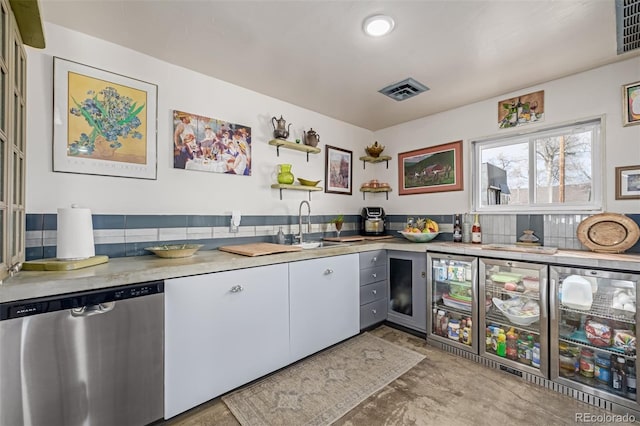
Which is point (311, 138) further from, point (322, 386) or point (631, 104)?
point (631, 104)

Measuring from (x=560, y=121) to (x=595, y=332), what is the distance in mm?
1743

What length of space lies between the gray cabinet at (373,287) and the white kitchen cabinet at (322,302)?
100 mm

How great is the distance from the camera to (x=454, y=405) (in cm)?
170

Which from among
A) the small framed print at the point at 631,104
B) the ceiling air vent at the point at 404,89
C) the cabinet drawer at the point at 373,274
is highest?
the ceiling air vent at the point at 404,89

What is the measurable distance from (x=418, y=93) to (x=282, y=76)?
1352 millimetres

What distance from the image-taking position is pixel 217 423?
1549mm

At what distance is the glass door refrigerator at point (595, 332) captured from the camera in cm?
167

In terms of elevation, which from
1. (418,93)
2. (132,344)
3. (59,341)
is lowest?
(132,344)

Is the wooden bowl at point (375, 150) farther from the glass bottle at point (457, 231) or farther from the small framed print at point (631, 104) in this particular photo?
the small framed print at point (631, 104)

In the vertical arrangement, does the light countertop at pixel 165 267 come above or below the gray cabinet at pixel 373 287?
above

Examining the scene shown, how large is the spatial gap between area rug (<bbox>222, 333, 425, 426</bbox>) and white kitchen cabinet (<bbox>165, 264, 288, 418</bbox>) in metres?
0.12

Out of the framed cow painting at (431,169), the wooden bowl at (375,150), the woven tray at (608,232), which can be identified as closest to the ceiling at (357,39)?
the framed cow painting at (431,169)

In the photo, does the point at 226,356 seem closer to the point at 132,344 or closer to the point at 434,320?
the point at 132,344

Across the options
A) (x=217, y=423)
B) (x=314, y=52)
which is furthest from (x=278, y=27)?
(x=217, y=423)
